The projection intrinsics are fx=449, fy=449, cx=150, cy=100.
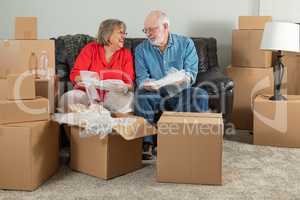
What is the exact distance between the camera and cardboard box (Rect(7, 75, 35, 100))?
253cm

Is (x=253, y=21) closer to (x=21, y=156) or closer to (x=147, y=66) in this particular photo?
(x=147, y=66)

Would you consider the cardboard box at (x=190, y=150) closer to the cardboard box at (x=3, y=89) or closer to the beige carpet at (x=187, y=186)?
the beige carpet at (x=187, y=186)

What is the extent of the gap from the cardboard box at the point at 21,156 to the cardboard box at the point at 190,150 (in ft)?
2.31

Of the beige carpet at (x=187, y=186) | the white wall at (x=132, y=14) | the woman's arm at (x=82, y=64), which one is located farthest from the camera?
the white wall at (x=132, y=14)

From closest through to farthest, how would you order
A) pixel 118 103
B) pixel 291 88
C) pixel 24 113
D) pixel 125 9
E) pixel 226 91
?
pixel 24 113 → pixel 118 103 → pixel 226 91 → pixel 291 88 → pixel 125 9

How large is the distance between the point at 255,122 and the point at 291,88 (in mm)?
722

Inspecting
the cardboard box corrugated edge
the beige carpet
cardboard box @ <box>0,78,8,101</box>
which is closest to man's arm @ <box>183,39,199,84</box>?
the beige carpet

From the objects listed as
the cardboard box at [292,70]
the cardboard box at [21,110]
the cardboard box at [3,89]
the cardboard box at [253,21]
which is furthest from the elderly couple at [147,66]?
the cardboard box at [292,70]

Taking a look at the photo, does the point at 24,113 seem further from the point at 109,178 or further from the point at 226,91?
the point at 226,91

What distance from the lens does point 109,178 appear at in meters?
2.73

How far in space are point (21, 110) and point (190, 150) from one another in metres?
1.00

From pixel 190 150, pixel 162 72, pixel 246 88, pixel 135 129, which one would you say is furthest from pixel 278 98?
pixel 135 129

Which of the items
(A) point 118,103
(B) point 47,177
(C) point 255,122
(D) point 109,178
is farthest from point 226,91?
(B) point 47,177

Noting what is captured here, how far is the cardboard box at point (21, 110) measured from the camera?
2.52 metres
